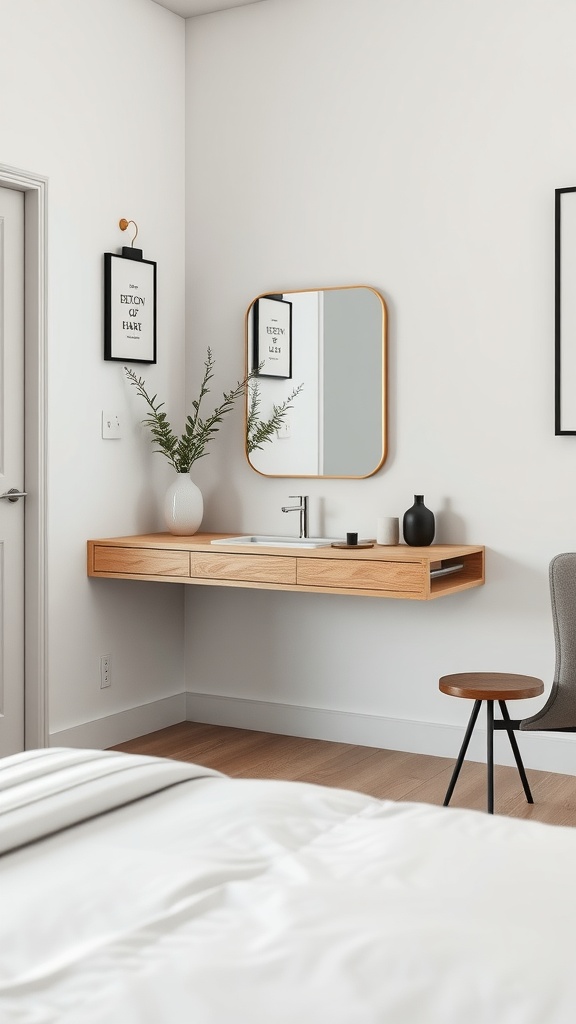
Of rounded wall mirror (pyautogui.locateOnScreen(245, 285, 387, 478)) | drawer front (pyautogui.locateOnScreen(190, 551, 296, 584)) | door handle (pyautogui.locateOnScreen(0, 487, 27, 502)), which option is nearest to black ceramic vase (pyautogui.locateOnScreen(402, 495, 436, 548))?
rounded wall mirror (pyautogui.locateOnScreen(245, 285, 387, 478))

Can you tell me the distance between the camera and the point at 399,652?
13.0 feet

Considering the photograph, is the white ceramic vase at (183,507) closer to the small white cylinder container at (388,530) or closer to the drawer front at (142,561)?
the drawer front at (142,561)

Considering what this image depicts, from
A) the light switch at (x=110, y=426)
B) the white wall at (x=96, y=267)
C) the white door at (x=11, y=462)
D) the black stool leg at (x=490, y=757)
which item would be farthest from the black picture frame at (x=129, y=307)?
the black stool leg at (x=490, y=757)

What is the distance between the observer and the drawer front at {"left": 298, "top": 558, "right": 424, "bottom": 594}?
3348 mm

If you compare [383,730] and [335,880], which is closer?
[335,880]

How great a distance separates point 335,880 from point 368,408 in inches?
110

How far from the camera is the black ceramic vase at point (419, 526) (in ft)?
12.1

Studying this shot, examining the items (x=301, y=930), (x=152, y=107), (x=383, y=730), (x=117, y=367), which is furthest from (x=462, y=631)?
(x=301, y=930)

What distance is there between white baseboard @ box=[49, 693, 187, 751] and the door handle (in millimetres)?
860

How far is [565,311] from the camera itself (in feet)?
11.6

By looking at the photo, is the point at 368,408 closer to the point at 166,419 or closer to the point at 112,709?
the point at 166,419

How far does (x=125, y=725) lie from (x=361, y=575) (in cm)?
128

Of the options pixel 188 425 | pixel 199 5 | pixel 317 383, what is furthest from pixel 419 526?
pixel 199 5

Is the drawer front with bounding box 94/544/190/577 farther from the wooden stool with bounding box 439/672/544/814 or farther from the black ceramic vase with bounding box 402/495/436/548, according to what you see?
the wooden stool with bounding box 439/672/544/814
